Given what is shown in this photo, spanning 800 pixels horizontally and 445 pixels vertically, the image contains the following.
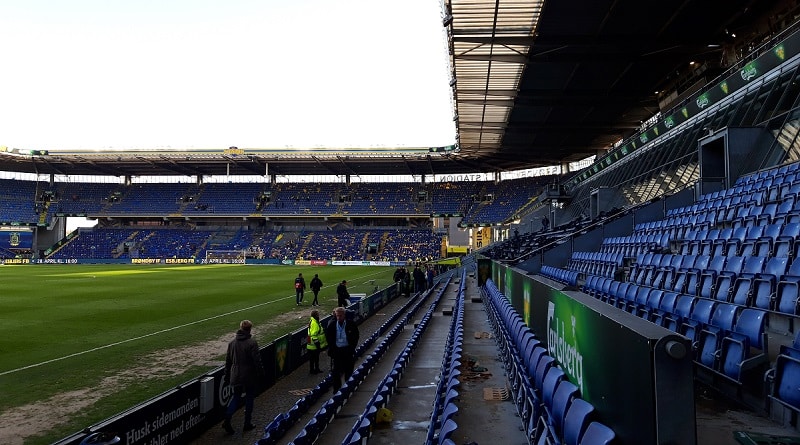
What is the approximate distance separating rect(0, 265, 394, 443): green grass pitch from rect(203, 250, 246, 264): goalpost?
91.8 feet

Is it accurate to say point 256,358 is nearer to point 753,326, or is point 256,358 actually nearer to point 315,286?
point 753,326

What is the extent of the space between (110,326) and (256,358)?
34.8 feet

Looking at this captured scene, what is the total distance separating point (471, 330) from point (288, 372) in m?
4.94

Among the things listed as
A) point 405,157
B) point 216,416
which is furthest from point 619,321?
point 405,157

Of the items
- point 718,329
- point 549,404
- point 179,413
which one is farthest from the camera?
point 179,413

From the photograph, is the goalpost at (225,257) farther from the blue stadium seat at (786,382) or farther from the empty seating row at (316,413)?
the blue stadium seat at (786,382)

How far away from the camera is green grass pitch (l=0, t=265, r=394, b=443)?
9.11 m

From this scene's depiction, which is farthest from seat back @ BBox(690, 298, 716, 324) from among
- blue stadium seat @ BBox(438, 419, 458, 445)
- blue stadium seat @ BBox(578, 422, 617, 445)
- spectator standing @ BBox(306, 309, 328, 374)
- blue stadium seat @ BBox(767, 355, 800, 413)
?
spectator standing @ BBox(306, 309, 328, 374)

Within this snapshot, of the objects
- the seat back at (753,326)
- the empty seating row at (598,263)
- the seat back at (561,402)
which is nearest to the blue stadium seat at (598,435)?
the seat back at (561,402)

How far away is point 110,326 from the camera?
15266mm

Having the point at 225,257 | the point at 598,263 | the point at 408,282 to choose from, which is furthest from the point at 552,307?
the point at 225,257

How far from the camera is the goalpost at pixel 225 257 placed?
57.5 m

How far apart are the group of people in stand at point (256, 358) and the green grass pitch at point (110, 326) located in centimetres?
211

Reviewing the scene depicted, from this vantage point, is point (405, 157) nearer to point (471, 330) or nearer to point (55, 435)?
point (471, 330)
